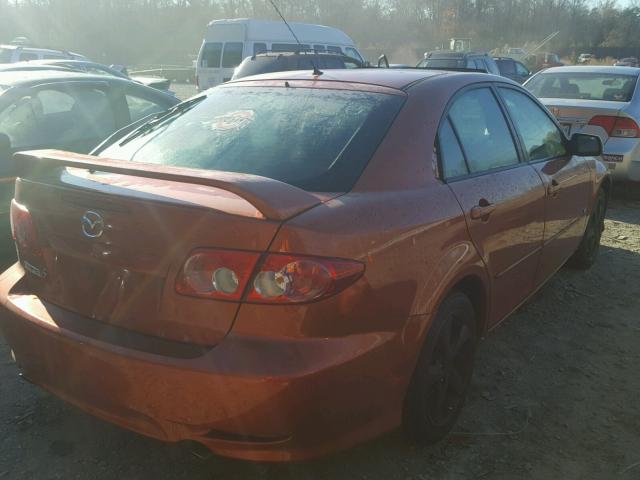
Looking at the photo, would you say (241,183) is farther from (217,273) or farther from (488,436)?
(488,436)

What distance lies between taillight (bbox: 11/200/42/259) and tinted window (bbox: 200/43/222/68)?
44.9 feet

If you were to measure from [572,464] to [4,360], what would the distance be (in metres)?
2.91

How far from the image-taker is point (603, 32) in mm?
68500

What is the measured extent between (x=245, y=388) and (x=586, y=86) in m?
7.84

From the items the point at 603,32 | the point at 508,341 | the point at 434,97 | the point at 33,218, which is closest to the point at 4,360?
the point at 33,218

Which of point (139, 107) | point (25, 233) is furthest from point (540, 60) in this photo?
point (25, 233)

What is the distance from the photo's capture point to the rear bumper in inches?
73.1

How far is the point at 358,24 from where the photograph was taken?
2452 inches

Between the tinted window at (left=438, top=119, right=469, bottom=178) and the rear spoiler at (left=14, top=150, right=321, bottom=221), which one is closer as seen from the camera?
the rear spoiler at (left=14, top=150, right=321, bottom=221)

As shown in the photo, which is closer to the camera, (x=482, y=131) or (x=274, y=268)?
(x=274, y=268)

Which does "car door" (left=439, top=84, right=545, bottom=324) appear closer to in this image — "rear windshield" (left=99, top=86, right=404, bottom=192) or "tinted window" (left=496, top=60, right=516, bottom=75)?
"rear windshield" (left=99, top=86, right=404, bottom=192)

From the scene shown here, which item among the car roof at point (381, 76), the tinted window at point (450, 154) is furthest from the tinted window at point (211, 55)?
the tinted window at point (450, 154)

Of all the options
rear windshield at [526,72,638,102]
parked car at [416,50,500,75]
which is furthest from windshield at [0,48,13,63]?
rear windshield at [526,72,638,102]

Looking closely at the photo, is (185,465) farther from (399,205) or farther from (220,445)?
(399,205)
